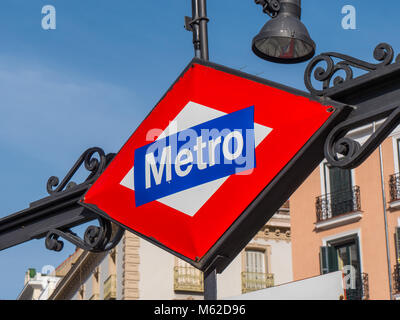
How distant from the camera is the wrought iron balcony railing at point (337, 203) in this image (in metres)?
29.2

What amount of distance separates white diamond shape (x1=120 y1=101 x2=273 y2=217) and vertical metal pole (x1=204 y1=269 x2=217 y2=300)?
0.44 metres

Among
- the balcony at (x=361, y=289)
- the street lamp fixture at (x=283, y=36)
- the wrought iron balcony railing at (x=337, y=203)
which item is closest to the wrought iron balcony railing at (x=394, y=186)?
the wrought iron balcony railing at (x=337, y=203)

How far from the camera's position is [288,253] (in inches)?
1512

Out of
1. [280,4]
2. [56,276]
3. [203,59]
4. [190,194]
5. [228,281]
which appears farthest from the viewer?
[56,276]

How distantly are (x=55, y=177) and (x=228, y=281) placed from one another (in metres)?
30.5

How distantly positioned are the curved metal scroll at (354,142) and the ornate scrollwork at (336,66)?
28 cm

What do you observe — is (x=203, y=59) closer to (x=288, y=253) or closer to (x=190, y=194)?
(x=190, y=194)

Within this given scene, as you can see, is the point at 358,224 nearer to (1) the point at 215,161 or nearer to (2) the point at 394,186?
(2) the point at 394,186

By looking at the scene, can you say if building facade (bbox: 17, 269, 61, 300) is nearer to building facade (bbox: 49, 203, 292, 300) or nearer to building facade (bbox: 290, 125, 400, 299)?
building facade (bbox: 49, 203, 292, 300)

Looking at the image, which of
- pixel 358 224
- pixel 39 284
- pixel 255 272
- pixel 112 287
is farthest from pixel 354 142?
pixel 39 284

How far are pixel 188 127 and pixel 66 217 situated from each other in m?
1.45

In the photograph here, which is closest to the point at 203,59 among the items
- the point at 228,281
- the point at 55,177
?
the point at 55,177

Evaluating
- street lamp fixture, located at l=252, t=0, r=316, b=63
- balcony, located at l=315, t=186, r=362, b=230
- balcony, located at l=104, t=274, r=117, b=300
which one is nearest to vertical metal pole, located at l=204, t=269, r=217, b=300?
street lamp fixture, located at l=252, t=0, r=316, b=63

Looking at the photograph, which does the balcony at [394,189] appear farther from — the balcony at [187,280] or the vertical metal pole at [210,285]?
the vertical metal pole at [210,285]
